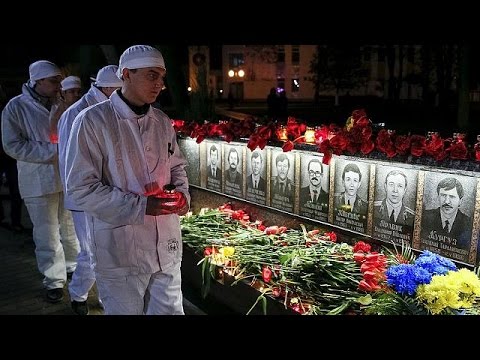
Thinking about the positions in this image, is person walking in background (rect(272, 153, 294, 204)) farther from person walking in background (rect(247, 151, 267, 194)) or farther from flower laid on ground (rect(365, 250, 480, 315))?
flower laid on ground (rect(365, 250, 480, 315))

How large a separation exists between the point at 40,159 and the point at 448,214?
13.8 ft

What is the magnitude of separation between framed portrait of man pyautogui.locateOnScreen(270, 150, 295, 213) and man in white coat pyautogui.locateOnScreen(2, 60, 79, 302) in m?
2.44

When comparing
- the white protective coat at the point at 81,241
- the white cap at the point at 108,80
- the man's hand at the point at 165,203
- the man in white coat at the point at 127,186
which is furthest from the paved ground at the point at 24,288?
the white cap at the point at 108,80

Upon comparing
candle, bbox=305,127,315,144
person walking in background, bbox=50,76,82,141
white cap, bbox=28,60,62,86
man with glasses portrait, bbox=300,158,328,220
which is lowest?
man with glasses portrait, bbox=300,158,328,220

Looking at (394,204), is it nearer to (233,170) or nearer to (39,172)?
(233,170)

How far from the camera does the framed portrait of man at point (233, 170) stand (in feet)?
20.9

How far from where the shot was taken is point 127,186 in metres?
3.42

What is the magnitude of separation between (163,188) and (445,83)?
124ft

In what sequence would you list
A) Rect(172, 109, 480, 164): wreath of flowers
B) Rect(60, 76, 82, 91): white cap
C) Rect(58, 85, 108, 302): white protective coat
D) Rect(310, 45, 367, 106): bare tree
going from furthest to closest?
Rect(310, 45, 367, 106): bare tree < Rect(60, 76, 82, 91): white cap < Rect(58, 85, 108, 302): white protective coat < Rect(172, 109, 480, 164): wreath of flowers

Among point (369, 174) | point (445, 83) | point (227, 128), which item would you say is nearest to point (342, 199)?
point (369, 174)

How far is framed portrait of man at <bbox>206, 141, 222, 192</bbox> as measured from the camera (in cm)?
673

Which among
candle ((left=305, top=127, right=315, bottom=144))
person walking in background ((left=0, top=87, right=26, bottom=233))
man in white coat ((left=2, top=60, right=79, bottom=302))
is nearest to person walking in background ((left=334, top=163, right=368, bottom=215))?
candle ((left=305, top=127, right=315, bottom=144))

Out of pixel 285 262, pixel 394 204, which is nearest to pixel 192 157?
pixel 285 262

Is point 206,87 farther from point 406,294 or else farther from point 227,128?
point 406,294
